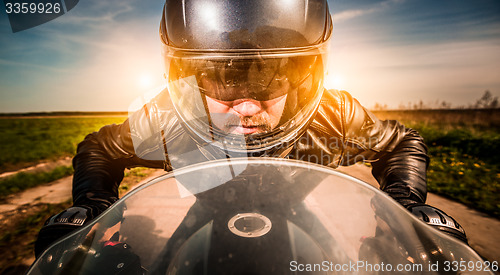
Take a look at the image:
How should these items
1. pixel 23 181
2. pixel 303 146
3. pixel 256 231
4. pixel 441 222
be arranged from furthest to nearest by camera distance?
pixel 23 181 → pixel 303 146 → pixel 441 222 → pixel 256 231

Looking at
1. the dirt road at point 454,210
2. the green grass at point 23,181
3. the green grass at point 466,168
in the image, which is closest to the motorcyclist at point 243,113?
the dirt road at point 454,210

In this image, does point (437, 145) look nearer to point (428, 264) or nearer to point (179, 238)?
point (428, 264)

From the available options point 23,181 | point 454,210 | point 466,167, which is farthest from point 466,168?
point 23,181

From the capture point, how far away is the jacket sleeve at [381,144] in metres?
1.63

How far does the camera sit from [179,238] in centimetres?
54

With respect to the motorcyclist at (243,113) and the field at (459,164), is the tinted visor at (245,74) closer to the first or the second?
the motorcyclist at (243,113)

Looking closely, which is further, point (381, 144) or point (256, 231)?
point (381, 144)

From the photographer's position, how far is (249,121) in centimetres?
132

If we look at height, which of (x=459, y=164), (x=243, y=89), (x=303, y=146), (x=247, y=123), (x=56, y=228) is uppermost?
(x=243, y=89)

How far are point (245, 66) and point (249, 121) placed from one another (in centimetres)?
33

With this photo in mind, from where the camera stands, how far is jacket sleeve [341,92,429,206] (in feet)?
5.35

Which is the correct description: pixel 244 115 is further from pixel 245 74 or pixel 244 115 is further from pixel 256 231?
pixel 256 231

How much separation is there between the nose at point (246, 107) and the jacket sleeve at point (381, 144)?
2.87ft

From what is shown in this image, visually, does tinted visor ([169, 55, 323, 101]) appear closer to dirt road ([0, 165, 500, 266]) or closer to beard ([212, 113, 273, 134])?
beard ([212, 113, 273, 134])
